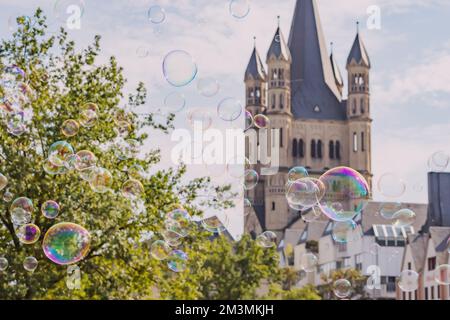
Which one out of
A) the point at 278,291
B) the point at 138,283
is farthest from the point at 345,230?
the point at 278,291

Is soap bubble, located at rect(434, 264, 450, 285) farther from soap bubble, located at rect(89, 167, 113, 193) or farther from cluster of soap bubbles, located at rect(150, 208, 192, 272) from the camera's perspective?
soap bubble, located at rect(89, 167, 113, 193)

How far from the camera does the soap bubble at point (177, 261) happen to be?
22.1 m

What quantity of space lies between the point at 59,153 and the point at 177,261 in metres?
4.21

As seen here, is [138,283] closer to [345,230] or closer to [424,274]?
[345,230]

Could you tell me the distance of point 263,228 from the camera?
383 ft

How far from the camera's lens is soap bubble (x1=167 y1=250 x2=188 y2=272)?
22.1m

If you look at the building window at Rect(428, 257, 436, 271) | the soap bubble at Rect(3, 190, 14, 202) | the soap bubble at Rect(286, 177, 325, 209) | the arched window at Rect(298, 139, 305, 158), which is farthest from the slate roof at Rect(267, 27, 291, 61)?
the soap bubble at Rect(3, 190, 14, 202)

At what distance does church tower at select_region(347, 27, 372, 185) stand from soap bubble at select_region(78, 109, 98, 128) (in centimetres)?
9909

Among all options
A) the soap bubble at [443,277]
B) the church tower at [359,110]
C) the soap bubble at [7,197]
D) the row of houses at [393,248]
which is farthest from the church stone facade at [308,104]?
the soap bubble at [7,197]

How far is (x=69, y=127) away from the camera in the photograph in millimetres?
22016

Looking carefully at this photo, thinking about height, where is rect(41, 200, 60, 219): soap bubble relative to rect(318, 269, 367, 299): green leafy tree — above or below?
above

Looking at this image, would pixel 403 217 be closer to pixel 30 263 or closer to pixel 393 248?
pixel 30 263

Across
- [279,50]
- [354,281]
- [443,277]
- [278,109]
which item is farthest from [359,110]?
[443,277]

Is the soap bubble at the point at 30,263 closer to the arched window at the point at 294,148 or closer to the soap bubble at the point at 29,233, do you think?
the soap bubble at the point at 29,233
